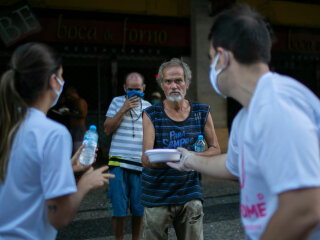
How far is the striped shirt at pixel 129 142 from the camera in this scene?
4.13 metres

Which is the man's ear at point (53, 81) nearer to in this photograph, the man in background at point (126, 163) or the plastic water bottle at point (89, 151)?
the plastic water bottle at point (89, 151)

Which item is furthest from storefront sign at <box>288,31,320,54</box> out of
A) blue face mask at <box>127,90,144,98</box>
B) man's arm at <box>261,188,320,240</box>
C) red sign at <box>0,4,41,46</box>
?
man's arm at <box>261,188,320,240</box>

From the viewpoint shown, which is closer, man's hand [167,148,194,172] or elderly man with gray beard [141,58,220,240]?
man's hand [167,148,194,172]

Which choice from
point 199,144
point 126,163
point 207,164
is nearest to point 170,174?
point 199,144

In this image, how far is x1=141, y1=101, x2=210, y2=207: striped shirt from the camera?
2807 mm

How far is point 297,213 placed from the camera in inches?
42.0

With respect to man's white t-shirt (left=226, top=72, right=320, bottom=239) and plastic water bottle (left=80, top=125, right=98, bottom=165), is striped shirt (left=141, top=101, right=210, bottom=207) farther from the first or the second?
man's white t-shirt (left=226, top=72, right=320, bottom=239)

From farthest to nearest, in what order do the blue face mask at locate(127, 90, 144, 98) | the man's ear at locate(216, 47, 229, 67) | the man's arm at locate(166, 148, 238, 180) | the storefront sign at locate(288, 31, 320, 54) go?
1. the storefront sign at locate(288, 31, 320, 54)
2. the blue face mask at locate(127, 90, 144, 98)
3. the man's arm at locate(166, 148, 238, 180)
4. the man's ear at locate(216, 47, 229, 67)

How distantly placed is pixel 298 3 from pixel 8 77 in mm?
11239

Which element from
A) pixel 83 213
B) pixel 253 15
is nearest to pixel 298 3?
pixel 83 213

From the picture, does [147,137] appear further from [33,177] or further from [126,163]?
[33,177]

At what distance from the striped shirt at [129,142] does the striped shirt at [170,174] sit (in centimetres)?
121

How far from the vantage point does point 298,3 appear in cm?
1107

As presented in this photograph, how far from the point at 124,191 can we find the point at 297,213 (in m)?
3.20
